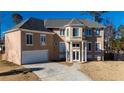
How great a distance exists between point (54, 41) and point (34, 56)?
18.9ft

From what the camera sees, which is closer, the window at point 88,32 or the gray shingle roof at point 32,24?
the gray shingle roof at point 32,24

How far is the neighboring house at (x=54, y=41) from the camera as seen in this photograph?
31.8 m

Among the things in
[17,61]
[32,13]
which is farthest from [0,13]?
[17,61]

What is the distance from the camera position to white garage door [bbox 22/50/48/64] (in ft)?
103

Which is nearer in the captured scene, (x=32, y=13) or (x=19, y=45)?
(x=19, y=45)

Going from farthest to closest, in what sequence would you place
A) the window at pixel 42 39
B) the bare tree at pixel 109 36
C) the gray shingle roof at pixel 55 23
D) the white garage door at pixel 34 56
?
the bare tree at pixel 109 36 < the gray shingle roof at pixel 55 23 < the window at pixel 42 39 < the white garage door at pixel 34 56

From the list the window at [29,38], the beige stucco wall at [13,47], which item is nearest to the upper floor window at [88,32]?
the window at [29,38]

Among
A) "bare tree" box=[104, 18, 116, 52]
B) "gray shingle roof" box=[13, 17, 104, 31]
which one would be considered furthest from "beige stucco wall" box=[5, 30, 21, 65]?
"bare tree" box=[104, 18, 116, 52]

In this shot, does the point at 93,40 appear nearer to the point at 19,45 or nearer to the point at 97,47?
the point at 97,47

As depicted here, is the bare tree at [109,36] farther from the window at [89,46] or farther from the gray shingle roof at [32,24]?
the gray shingle roof at [32,24]

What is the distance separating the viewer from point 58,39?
124ft

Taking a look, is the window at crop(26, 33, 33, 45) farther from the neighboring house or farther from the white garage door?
the white garage door

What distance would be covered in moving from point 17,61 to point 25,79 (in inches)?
419
